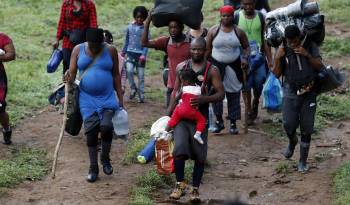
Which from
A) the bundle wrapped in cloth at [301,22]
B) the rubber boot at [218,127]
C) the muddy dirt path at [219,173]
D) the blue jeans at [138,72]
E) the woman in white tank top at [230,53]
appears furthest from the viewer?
the blue jeans at [138,72]

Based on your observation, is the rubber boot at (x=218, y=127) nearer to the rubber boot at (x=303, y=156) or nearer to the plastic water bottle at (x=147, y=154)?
the rubber boot at (x=303, y=156)

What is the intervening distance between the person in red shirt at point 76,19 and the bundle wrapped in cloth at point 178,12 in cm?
127

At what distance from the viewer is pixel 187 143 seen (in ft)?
25.3

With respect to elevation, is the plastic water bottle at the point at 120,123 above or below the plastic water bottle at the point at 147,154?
above

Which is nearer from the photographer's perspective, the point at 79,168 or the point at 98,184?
the point at 98,184

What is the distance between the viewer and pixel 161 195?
816 centimetres

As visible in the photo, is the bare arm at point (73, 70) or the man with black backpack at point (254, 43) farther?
the man with black backpack at point (254, 43)

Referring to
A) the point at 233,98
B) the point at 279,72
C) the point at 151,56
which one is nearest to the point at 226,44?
the point at 233,98

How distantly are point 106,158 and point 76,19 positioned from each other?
2782 millimetres

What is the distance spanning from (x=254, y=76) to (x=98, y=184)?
11.5 ft

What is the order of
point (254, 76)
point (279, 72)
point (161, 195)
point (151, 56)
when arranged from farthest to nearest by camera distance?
point (151, 56)
point (254, 76)
point (279, 72)
point (161, 195)

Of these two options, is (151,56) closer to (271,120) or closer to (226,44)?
(271,120)

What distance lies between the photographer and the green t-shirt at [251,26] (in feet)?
34.9

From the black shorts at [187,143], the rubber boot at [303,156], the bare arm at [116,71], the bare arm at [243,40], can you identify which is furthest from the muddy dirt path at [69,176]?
the bare arm at [243,40]
